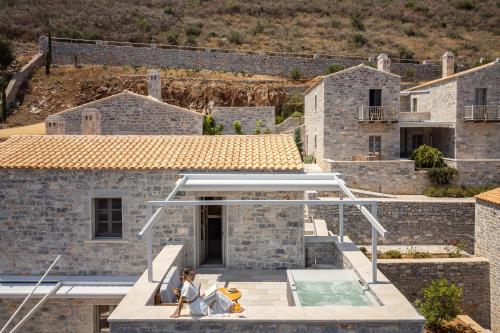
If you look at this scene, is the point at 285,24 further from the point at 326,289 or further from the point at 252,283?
the point at 326,289

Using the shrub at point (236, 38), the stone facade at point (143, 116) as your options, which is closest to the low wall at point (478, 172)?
the stone facade at point (143, 116)

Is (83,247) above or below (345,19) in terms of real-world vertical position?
below

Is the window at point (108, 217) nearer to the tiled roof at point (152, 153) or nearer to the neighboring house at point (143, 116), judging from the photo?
the tiled roof at point (152, 153)

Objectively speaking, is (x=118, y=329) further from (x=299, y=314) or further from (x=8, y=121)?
(x=8, y=121)

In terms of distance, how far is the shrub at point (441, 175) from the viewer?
23922 mm

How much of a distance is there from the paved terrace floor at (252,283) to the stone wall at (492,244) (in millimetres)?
9628

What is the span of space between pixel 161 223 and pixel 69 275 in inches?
113

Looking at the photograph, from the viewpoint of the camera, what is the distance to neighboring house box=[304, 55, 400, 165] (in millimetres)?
26062

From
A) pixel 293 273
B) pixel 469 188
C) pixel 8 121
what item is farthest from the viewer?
pixel 8 121

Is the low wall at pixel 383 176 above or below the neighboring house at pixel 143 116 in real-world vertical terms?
below

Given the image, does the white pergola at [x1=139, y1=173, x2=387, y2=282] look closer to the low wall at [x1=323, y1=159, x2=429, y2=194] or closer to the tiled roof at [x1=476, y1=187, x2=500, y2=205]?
the tiled roof at [x1=476, y1=187, x2=500, y2=205]

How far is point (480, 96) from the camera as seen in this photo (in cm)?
2714

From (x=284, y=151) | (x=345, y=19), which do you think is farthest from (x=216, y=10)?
(x=284, y=151)

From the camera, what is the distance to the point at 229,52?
48.5 m
